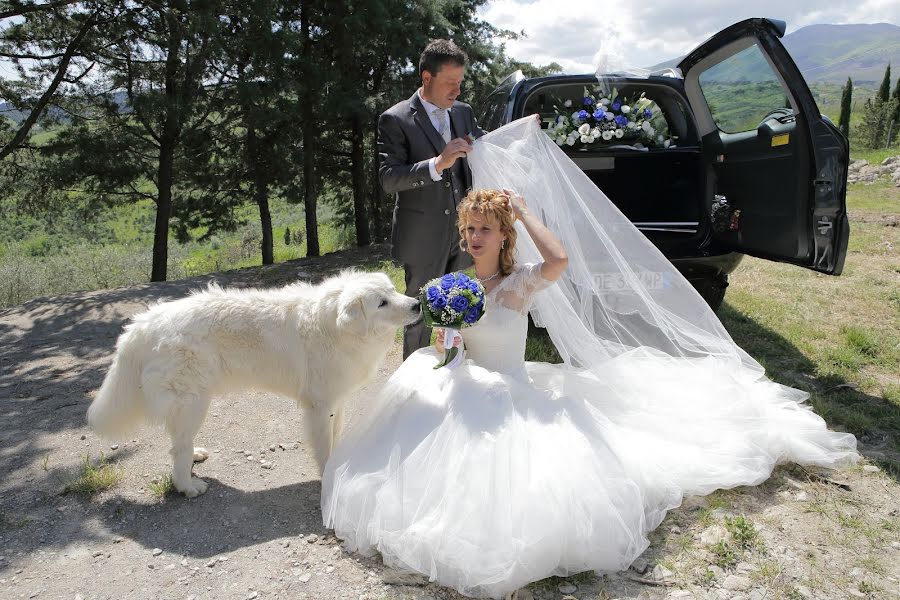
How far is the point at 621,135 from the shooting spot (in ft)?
17.6

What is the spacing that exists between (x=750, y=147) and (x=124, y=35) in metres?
10.6

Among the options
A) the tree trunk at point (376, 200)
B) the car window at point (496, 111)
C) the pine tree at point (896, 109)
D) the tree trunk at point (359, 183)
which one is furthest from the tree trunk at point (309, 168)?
the pine tree at point (896, 109)

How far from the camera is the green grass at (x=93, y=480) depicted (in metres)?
3.54

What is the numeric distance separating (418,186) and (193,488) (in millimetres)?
2416

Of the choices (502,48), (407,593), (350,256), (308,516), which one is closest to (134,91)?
(350,256)

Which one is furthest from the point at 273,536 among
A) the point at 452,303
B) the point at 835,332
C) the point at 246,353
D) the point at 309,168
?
the point at 309,168

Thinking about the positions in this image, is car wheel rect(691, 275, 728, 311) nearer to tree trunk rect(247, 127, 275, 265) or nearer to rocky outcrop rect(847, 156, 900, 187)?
tree trunk rect(247, 127, 275, 265)

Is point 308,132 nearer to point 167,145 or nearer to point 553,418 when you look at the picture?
point 167,145

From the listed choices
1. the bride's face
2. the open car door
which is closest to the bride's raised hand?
the bride's face

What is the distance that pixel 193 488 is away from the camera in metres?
3.51

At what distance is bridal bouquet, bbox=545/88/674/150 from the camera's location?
17.4ft

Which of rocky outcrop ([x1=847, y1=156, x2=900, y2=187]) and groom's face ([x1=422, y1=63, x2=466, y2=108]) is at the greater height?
rocky outcrop ([x1=847, y1=156, x2=900, y2=187])

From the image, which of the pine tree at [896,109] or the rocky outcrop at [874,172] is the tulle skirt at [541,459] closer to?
the rocky outcrop at [874,172]

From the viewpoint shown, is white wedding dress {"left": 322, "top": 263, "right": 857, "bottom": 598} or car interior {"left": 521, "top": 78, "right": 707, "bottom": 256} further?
car interior {"left": 521, "top": 78, "right": 707, "bottom": 256}
